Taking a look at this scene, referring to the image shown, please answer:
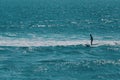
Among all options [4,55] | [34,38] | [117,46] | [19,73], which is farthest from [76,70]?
[34,38]

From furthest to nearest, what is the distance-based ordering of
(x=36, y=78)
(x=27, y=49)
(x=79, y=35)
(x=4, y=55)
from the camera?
(x=79, y=35) → (x=27, y=49) → (x=4, y=55) → (x=36, y=78)

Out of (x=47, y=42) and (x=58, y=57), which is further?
(x=47, y=42)

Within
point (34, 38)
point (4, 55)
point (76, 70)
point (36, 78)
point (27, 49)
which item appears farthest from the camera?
point (34, 38)

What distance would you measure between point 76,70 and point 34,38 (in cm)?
2938

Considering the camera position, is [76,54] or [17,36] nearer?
[76,54]

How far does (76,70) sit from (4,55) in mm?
14337

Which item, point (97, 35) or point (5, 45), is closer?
point (5, 45)

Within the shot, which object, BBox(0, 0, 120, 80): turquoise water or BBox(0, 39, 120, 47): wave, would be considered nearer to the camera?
BBox(0, 0, 120, 80): turquoise water

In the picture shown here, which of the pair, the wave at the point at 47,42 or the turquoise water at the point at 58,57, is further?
the wave at the point at 47,42

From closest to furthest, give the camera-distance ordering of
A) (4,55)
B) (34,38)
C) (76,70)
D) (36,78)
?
(36,78) → (76,70) → (4,55) → (34,38)

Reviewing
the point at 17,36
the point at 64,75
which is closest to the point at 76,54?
the point at 64,75

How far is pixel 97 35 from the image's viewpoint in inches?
3679

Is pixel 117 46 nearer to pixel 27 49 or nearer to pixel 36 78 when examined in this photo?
pixel 27 49

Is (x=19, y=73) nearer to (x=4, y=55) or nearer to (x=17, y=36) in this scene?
(x=4, y=55)
